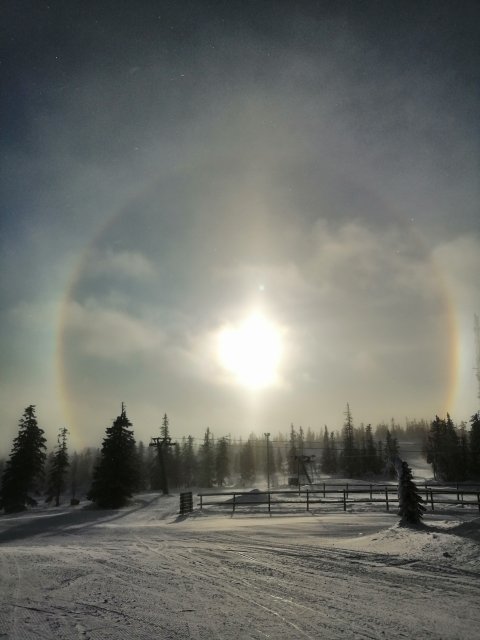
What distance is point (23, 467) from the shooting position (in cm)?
4744

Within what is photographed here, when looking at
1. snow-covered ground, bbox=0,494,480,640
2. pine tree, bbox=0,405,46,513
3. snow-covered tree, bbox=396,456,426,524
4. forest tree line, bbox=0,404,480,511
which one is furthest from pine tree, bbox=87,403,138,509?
snow-covered tree, bbox=396,456,426,524

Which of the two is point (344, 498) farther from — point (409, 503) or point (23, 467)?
point (23, 467)

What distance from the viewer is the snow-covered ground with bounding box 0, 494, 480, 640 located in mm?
6496

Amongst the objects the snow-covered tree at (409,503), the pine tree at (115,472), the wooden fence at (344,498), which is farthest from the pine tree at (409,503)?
the pine tree at (115,472)

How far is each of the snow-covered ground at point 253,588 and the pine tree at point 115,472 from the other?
87.7 ft

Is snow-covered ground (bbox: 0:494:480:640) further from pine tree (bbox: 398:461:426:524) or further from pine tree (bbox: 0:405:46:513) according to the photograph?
pine tree (bbox: 0:405:46:513)

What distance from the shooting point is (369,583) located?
861 centimetres

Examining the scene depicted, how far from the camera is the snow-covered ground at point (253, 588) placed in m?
6.50

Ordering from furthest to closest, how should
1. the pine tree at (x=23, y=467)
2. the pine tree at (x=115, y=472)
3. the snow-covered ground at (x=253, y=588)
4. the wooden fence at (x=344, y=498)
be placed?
the pine tree at (x=23, y=467) → the pine tree at (x=115, y=472) → the wooden fence at (x=344, y=498) → the snow-covered ground at (x=253, y=588)

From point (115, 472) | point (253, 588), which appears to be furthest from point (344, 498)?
point (115, 472)

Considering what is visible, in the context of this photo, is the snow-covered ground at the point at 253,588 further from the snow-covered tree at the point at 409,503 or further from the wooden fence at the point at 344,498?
the wooden fence at the point at 344,498

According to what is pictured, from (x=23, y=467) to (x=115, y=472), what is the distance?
48.2ft

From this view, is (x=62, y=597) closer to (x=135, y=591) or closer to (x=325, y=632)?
(x=135, y=591)

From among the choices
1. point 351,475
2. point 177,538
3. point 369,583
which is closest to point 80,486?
point 351,475
